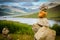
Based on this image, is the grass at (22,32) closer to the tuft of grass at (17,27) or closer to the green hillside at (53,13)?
the tuft of grass at (17,27)

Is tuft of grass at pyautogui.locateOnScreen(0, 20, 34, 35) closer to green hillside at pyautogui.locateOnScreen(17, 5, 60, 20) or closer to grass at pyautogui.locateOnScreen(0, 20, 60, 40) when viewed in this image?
grass at pyautogui.locateOnScreen(0, 20, 60, 40)

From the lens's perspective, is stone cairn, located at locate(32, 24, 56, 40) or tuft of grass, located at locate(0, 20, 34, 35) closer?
stone cairn, located at locate(32, 24, 56, 40)

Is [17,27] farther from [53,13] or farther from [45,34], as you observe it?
[53,13]

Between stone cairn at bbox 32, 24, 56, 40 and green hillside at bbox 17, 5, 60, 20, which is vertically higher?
green hillside at bbox 17, 5, 60, 20

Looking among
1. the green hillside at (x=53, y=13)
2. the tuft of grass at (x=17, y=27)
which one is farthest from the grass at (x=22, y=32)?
the green hillside at (x=53, y=13)

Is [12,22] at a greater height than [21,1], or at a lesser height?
lesser

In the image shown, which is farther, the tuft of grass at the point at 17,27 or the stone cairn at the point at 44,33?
the tuft of grass at the point at 17,27

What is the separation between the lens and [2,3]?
180cm

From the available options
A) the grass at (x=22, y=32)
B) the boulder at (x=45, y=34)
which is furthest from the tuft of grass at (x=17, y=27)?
the boulder at (x=45, y=34)

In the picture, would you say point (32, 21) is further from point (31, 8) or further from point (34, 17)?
point (31, 8)

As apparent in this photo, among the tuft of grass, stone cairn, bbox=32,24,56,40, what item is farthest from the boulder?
the tuft of grass

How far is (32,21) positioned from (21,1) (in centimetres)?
29

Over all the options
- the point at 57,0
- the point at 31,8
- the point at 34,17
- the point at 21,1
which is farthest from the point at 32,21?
the point at 57,0

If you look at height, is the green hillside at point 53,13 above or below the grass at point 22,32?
above
